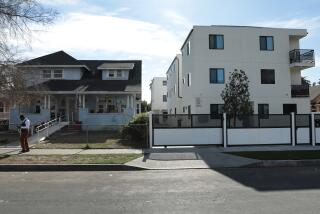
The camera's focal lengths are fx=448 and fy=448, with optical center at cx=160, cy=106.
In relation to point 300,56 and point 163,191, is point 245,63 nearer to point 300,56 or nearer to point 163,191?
point 300,56

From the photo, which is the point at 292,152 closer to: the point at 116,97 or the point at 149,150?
the point at 149,150

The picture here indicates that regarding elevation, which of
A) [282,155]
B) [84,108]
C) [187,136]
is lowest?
[282,155]

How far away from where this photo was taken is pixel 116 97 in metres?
39.1

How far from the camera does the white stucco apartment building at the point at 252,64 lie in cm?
3656

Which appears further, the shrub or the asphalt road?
the shrub

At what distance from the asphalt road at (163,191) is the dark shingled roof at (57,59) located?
26893mm

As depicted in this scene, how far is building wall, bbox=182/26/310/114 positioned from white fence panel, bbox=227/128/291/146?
1412 centimetres

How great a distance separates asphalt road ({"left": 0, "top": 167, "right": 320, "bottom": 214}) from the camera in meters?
8.27

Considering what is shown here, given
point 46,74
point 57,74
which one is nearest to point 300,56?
point 57,74

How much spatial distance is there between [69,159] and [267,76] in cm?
2479

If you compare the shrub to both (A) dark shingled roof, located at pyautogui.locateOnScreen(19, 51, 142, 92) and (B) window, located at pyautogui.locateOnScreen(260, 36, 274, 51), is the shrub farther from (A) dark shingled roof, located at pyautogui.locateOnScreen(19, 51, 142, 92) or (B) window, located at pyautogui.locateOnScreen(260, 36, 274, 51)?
(B) window, located at pyautogui.locateOnScreen(260, 36, 274, 51)

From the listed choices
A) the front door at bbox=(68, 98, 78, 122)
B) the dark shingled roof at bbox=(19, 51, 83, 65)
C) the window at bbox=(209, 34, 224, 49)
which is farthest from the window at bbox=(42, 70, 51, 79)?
the window at bbox=(209, 34, 224, 49)

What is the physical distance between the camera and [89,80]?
40250 millimetres

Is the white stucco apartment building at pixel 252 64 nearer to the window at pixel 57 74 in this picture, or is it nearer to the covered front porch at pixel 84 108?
the covered front porch at pixel 84 108
